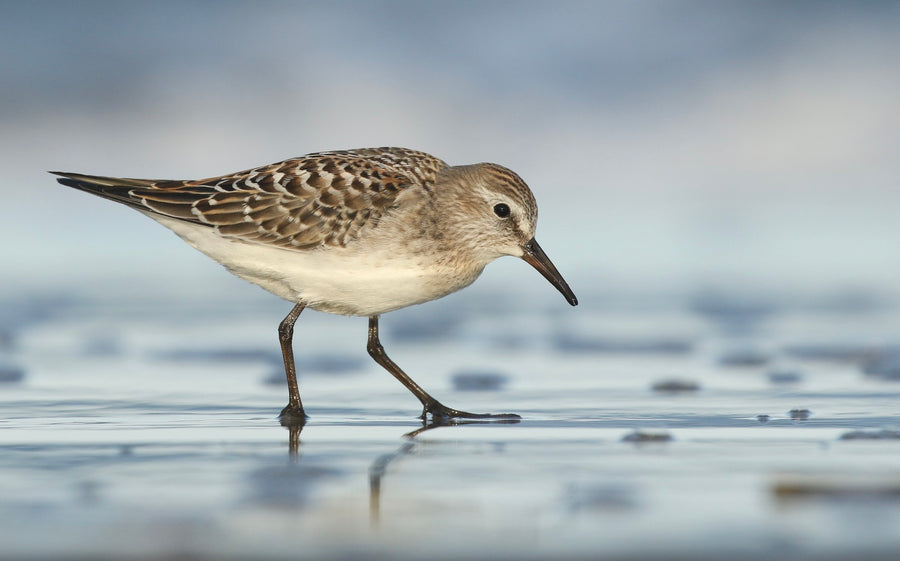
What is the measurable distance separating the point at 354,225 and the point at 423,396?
955 millimetres

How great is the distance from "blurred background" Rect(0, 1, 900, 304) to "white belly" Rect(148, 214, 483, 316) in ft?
16.7

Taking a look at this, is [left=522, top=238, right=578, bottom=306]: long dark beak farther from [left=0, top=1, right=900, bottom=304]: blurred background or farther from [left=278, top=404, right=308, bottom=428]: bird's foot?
[left=0, top=1, right=900, bottom=304]: blurred background

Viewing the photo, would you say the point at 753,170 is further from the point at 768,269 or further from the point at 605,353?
the point at 605,353

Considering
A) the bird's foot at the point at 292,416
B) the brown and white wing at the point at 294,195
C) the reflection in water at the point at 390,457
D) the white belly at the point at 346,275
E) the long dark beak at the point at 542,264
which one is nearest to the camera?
the reflection in water at the point at 390,457

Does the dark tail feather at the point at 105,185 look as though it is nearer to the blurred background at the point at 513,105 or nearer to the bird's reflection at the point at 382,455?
the bird's reflection at the point at 382,455

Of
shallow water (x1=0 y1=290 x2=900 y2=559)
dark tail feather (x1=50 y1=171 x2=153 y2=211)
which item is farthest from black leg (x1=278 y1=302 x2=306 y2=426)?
dark tail feather (x1=50 y1=171 x2=153 y2=211)

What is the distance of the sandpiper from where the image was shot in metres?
6.23

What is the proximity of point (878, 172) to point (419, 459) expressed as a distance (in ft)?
31.1

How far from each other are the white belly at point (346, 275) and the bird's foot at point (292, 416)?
2.17 feet

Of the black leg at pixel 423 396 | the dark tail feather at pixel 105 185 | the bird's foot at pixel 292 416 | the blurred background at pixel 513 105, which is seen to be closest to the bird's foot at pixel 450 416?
the black leg at pixel 423 396

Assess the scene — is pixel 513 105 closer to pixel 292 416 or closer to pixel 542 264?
pixel 542 264

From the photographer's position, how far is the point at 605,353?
7.66m

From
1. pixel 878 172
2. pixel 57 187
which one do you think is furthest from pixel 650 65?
pixel 57 187

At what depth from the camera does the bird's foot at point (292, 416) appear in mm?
5648
